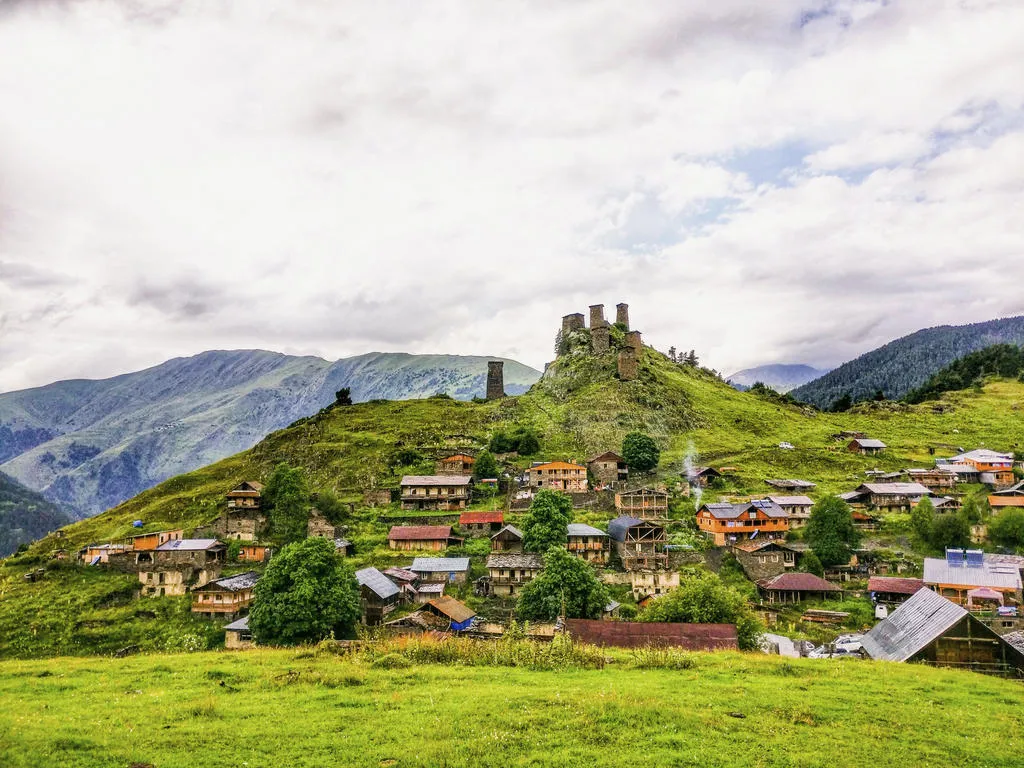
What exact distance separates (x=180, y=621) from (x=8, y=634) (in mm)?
15894

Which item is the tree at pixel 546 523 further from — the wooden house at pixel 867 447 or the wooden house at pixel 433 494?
the wooden house at pixel 867 447

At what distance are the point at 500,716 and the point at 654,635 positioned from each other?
63.1ft

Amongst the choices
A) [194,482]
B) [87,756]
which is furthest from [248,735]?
[194,482]

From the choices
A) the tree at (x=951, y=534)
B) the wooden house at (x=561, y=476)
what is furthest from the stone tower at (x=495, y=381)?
the tree at (x=951, y=534)

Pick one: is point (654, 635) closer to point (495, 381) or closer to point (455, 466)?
point (455, 466)

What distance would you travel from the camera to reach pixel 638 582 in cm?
6756

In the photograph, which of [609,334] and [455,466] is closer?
[455,466]

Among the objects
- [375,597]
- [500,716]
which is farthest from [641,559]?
[500,716]

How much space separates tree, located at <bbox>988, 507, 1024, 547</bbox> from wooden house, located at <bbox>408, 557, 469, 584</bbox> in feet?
194

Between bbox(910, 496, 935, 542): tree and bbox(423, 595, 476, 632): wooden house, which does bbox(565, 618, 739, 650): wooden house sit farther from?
bbox(910, 496, 935, 542): tree

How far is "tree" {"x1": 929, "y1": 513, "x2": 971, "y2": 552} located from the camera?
2874 inches

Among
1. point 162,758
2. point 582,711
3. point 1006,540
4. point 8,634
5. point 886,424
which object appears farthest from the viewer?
point 886,424

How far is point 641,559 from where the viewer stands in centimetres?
7081

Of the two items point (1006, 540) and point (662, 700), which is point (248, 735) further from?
point (1006, 540)
